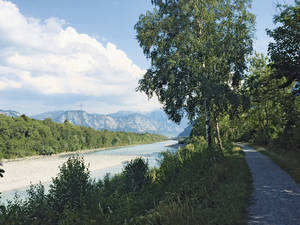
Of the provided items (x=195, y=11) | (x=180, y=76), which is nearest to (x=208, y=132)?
(x=180, y=76)

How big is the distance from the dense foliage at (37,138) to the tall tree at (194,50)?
67.1 meters

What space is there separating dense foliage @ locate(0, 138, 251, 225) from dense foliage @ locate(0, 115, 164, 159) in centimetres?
6779

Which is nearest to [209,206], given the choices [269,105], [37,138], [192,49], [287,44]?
[192,49]

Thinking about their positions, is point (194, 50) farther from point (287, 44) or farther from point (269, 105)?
point (269, 105)

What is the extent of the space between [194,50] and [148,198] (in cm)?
1209

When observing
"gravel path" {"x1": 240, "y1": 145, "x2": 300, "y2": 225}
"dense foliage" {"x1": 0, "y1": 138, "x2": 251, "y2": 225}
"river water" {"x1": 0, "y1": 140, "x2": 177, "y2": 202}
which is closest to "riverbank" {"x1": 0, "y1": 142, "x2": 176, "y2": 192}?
"river water" {"x1": 0, "y1": 140, "x2": 177, "y2": 202}

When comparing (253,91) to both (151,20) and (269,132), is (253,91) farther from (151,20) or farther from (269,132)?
(151,20)

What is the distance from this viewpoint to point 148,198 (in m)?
13.5

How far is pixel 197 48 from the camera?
18828 mm

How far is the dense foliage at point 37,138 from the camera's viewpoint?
7788 centimetres

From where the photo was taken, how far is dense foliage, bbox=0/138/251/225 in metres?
7.03

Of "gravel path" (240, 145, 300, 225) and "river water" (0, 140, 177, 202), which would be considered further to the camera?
"river water" (0, 140, 177, 202)

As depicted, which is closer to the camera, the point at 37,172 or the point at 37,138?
the point at 37,172

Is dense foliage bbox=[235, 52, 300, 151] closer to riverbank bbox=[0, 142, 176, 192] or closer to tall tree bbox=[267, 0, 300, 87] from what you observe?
tall tree bbox=[267, 0, 300, 87]
